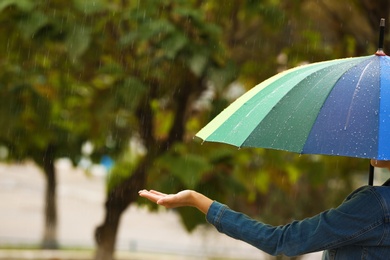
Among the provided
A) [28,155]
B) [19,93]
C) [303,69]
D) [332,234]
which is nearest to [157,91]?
[19,93]

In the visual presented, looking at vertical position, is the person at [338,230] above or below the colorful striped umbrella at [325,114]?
below

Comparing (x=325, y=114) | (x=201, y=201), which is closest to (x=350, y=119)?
(x=325, y=114)

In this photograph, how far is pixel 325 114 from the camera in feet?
9.41

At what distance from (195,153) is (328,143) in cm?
391

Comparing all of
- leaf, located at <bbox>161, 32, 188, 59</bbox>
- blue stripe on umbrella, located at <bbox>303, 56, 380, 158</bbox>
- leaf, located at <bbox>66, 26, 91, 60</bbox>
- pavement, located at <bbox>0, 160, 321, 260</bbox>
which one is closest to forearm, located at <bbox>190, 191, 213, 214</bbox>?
blue stripe on umbrella, located at <bbox>303, 56, 380, 158</bbox>

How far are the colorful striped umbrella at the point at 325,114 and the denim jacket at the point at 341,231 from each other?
16cm

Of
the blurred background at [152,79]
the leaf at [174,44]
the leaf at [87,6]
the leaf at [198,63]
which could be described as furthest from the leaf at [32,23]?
the leaf at [198,63]

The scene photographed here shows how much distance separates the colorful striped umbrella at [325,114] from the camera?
2.78 m

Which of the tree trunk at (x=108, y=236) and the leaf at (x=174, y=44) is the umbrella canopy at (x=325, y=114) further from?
the tree trunk at (x=108, y=236)

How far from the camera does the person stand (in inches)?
104

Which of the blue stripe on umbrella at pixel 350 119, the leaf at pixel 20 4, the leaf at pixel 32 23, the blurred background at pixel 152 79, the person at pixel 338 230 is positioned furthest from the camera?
the blurred background at pixel 152 79

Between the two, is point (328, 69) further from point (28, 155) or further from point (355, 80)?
point (28, 155)

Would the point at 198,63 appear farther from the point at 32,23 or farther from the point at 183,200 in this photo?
the point at 183,200

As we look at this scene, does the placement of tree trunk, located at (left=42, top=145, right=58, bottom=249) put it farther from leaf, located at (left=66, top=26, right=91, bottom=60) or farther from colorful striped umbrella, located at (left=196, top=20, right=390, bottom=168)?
colorful striped umbrella, located at (left=196, top=20, right=390, bottom=168)
